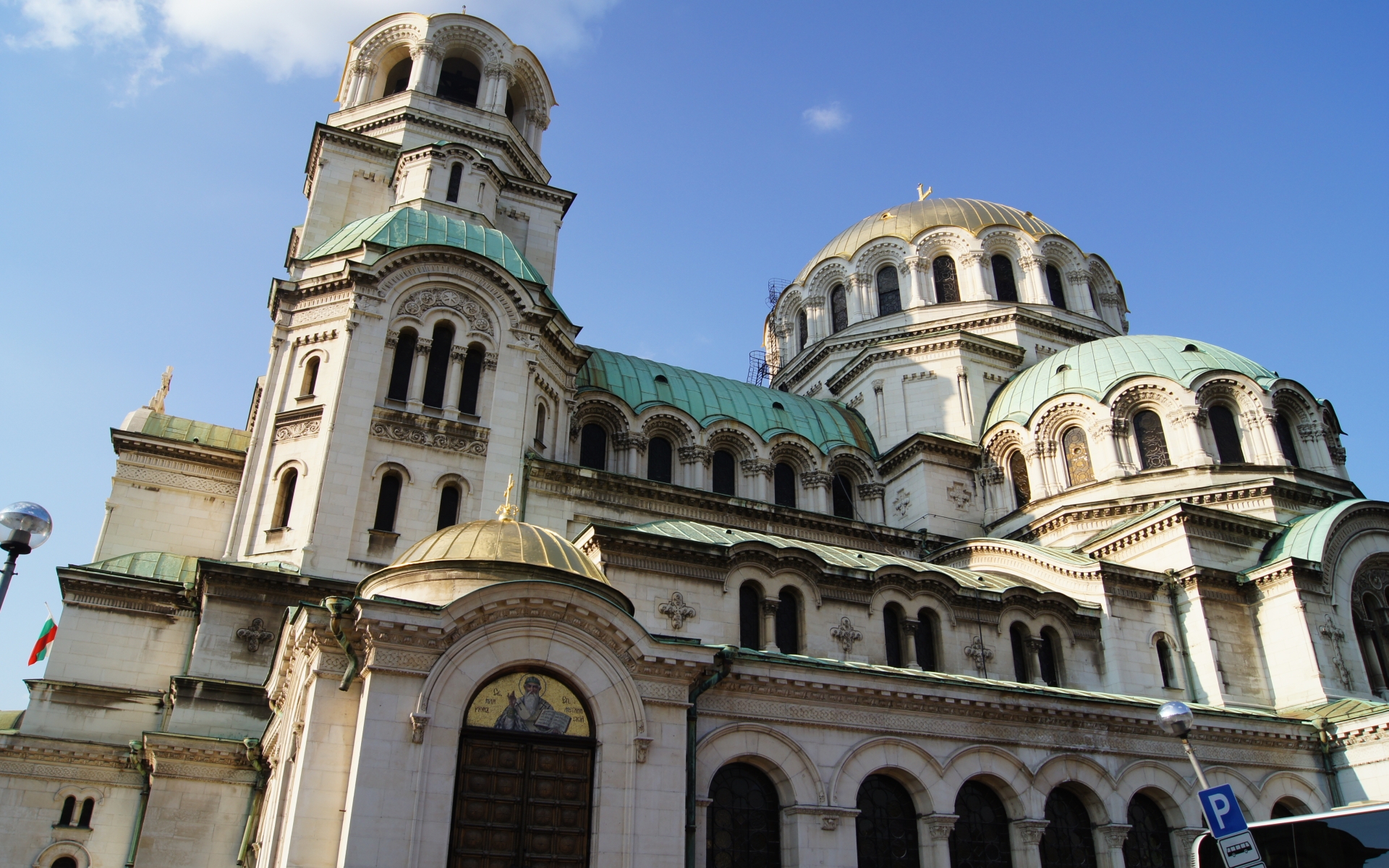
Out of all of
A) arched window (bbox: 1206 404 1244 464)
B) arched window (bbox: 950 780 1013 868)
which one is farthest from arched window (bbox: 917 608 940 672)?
arched window (bbox: 1206 404 1244 464)

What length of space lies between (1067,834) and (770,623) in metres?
7.36

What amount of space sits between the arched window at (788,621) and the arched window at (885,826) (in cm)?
481

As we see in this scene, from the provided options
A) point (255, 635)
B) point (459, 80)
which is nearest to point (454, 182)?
point (459, 80)

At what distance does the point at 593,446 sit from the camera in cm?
3162

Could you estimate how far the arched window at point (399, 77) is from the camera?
3872 centimetres

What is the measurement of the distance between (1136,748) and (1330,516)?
11.1 metres

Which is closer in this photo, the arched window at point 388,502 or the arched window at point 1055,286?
the arched window at point 388,502

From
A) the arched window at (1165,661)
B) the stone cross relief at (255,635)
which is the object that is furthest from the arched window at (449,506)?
the arched window at (1165,661)

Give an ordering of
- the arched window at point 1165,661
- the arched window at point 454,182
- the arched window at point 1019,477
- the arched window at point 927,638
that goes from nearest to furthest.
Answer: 1. the arched window at point 927,638
2. the arched window at point 1165,661
3. the arched window at point 454,182
4. the arched window at point 1019,477

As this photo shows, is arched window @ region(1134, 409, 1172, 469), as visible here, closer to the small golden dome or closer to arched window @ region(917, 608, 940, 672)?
arched window @ region(917, 608, 940, 672)

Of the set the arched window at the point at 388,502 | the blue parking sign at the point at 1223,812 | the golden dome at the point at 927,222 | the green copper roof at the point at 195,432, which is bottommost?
the blue parking sign at the point at 1223,812

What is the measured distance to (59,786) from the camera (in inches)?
868

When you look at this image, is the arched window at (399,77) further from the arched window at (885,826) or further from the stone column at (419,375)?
the arched window at (885,826)

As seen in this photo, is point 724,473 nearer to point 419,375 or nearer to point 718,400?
point 718,400
